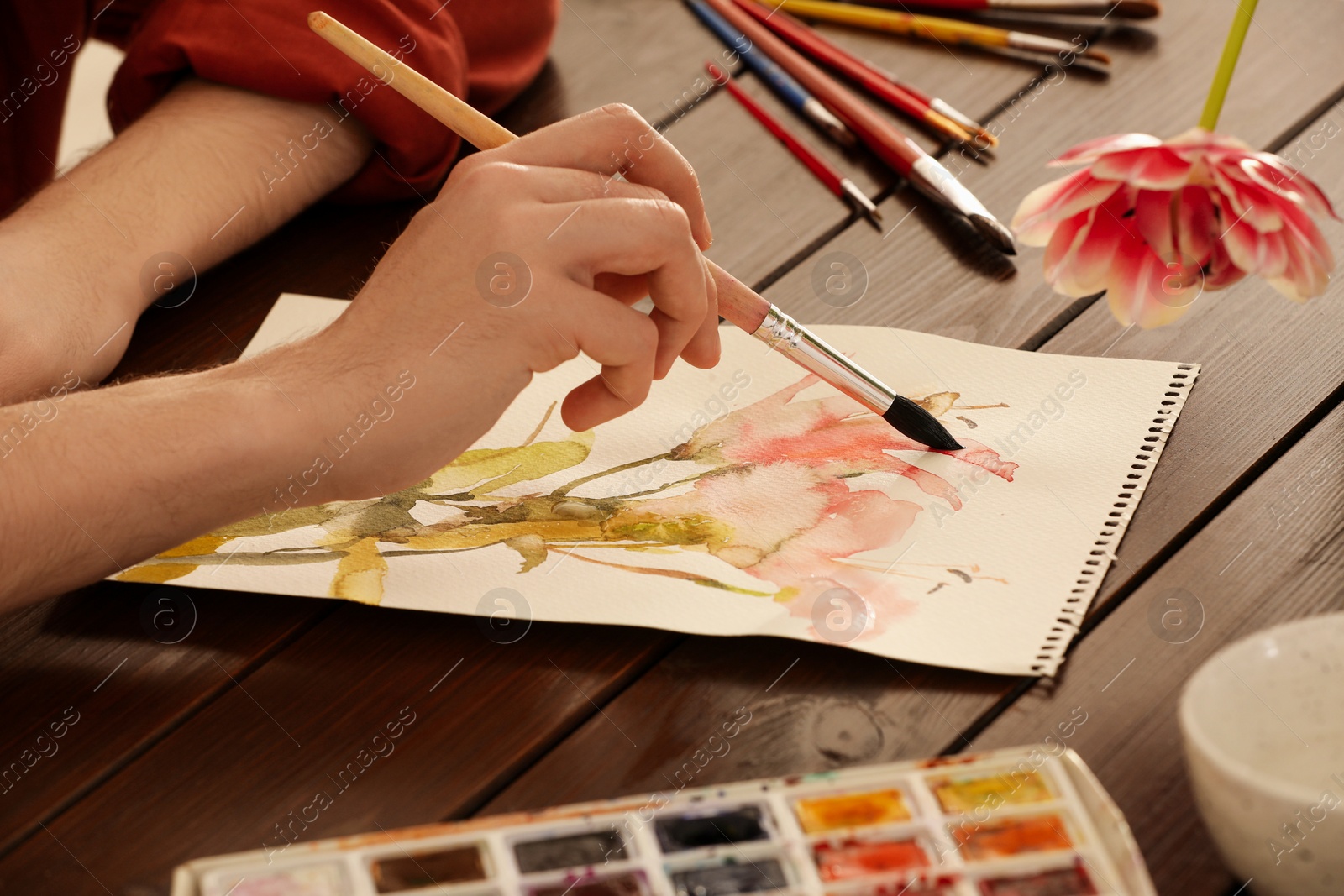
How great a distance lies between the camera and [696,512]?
649 millimetres

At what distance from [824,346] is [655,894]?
1.08 ft

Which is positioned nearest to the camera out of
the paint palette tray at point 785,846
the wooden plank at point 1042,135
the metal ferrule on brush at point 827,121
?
the paint palette tray at point 785,846

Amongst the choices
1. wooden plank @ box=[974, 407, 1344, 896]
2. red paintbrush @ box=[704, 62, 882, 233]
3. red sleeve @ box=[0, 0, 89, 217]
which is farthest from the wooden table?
red sleeve @ box=[0, 0, 89, 217]

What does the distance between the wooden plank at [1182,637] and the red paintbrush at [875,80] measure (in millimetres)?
344

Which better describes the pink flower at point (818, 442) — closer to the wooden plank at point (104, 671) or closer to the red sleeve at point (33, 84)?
the wooden plank at point (104, 671)

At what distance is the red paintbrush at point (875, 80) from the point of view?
2.79 feet

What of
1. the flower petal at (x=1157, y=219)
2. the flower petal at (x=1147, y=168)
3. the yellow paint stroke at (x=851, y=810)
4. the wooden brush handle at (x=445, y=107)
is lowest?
the yellow paint stroke at (x=851, y=810)

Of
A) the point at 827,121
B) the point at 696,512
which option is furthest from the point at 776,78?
the point at 696,512

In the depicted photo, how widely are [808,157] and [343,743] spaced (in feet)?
1.78

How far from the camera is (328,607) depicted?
61cm

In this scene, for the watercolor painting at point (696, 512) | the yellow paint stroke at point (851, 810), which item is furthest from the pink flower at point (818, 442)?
the yellow paint stroke at point (851, 810)

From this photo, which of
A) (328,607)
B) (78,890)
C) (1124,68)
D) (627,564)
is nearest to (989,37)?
(1124,68)

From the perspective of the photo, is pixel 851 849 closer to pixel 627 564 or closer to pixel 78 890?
pixel 627 564

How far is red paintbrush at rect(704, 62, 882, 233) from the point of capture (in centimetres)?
83
